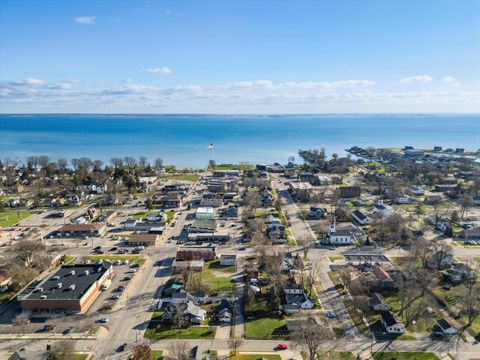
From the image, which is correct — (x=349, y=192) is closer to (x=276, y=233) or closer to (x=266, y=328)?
(x=276, y=233)

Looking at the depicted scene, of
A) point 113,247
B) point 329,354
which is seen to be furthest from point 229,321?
point 113,247

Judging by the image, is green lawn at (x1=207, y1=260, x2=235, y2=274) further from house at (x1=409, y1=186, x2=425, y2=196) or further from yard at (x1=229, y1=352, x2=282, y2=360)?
house at (x1=409, y1=186, x2=425, y2=196)

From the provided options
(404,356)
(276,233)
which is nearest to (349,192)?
(276,233)

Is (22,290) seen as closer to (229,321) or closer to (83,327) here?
(83,327)

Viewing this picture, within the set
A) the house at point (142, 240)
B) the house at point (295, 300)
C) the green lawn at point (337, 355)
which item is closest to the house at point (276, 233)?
the house at point (295, 300)

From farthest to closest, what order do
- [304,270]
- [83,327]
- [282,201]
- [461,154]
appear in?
[461,154]
[282,201]
[304,270]
[83,327]

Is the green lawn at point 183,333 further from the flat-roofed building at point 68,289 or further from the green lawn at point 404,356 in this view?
the green lawn at point 404,356
